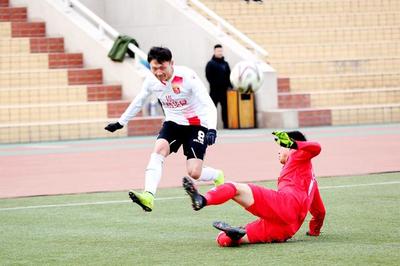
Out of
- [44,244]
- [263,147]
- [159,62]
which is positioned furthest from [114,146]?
[44,244]

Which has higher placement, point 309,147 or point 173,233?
point 309,147

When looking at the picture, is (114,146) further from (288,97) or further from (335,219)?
(335,219)

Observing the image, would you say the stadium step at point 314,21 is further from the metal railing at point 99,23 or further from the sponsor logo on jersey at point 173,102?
the sponsor logo on jersey at point 173,102

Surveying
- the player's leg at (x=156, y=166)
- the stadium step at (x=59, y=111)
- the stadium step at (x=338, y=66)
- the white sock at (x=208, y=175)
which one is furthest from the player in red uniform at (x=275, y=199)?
the stadium step at (x=338, y=66)

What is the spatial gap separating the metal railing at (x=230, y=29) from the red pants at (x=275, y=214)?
1962cm

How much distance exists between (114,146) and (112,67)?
6.48 metres

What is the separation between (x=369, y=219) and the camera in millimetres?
10906

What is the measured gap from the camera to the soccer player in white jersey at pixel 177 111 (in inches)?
464

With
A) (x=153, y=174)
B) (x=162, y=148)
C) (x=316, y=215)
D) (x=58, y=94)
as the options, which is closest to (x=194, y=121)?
(x=162, y=148)

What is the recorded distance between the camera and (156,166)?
11828mm

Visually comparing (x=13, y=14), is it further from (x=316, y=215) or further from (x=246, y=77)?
(x=316, y=215)

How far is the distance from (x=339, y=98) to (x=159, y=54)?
18.8 m

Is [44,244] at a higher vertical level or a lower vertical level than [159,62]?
lower

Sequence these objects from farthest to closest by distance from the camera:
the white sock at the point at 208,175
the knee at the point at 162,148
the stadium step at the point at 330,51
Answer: the stadium step at the point at 330,51 < the white sock at the point at 208,175 < the knee at the point at 162,148
